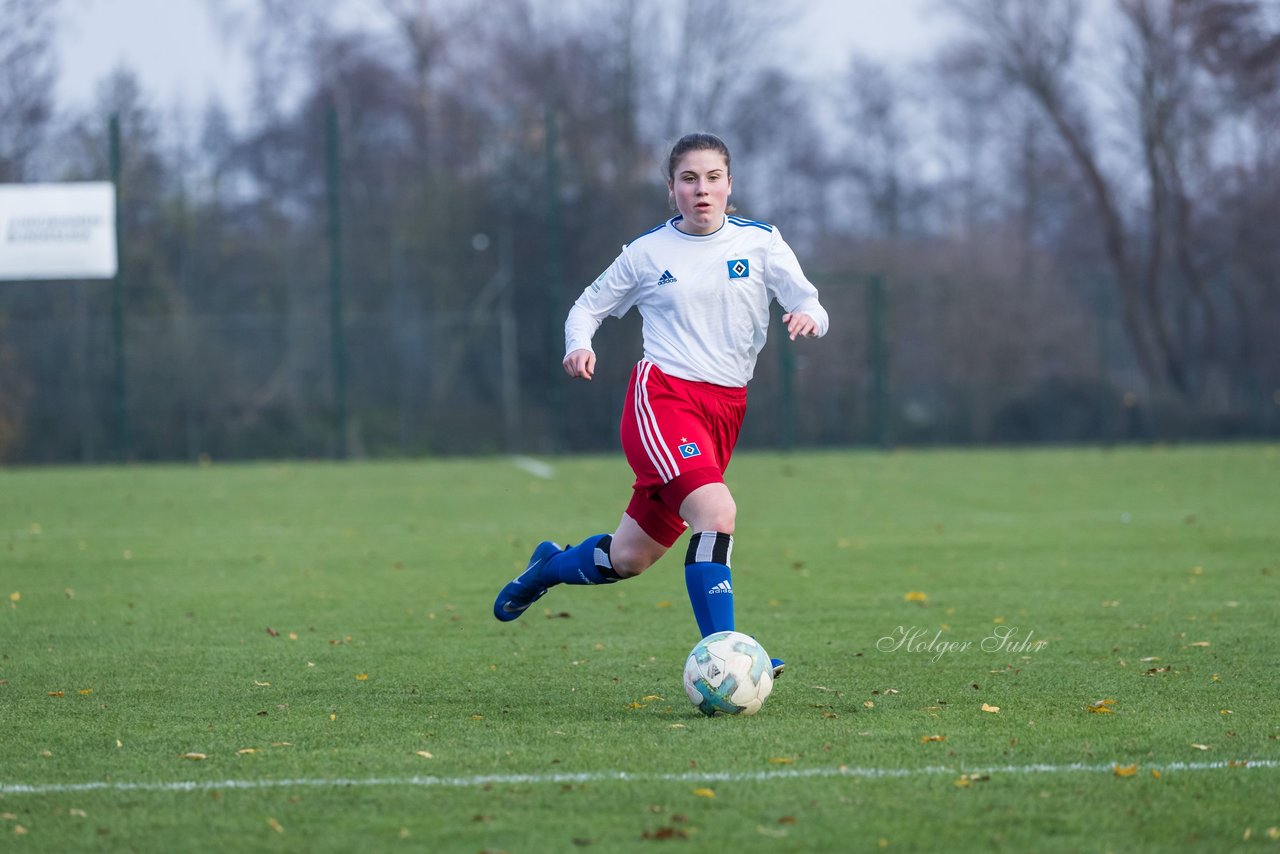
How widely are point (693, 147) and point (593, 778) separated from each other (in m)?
2.25

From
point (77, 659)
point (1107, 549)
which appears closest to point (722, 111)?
point (1107, 549)

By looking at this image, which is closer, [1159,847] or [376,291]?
[1159,847]

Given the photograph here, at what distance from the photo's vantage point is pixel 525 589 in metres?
5.75

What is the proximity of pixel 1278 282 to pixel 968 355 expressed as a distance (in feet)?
20.8

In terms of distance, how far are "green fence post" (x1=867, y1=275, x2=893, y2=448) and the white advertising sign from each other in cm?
1134

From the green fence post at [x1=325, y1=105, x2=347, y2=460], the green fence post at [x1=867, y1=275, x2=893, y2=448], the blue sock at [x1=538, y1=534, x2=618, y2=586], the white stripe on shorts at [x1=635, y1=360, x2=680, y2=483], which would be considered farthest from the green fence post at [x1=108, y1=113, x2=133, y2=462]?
the white stripe on shorts at [x1=635, y1=360, x2=680, y2=483]

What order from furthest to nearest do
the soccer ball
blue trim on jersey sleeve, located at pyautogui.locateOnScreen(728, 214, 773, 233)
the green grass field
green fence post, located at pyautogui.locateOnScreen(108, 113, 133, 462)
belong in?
green fence post, located at pyautogui.locateOnScreen(108, 113, 133, 462) < blue trim on jersey sleeve, located at pyautogui.locateOnScreen(728, 214, 773, 233) < the soccer ball < the green grass field

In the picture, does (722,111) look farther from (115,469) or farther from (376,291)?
(115,469)

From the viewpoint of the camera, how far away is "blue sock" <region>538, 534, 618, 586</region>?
545 cm

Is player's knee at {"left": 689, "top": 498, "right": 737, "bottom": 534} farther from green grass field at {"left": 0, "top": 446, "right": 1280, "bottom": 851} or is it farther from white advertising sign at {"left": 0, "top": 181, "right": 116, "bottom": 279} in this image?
white advertising sign at {"left": 0, "top": 181, "right": 116, "bottom": 279}


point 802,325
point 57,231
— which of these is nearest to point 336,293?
point 57,231

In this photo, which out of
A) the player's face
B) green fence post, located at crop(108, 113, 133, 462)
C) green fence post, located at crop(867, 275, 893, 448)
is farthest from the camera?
green fence post, located at crop(867, 275, 893, 448)

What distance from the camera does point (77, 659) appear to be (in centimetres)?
595

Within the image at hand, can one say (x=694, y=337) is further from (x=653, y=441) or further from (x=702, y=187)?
(x=702, y=187)
